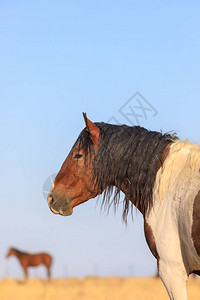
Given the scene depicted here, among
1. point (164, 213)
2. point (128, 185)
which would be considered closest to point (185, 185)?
point (164, 213)

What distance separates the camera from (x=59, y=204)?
18.3ft

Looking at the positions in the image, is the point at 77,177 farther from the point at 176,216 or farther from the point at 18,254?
the point at 18,254

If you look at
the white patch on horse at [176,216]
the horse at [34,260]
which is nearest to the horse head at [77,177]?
the white patch on horse at [176,216]

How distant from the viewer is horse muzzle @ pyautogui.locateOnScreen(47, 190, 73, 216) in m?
5.55

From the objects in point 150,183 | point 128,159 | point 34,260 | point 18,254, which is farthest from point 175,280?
point 18,254

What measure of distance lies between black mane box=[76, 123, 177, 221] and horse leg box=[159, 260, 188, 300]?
788 millimetres

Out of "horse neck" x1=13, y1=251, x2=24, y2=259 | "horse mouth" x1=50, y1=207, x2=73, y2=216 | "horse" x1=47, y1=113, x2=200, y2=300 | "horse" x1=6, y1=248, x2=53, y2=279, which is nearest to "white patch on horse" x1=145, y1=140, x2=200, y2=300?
"horse" x1=47, y1=113, x2=200, y2=300

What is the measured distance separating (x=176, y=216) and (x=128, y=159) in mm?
974

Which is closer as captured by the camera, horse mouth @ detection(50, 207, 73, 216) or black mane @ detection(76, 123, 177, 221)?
black mane @ detection(76, 123, 177, 221)

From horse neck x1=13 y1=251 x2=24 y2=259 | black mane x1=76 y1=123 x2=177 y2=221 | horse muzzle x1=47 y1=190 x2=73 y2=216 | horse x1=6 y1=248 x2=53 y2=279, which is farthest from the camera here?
horse neck x1=13 y1=251 x2=24 y2=259

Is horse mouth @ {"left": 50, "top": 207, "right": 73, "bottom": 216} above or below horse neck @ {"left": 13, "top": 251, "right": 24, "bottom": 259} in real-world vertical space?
above

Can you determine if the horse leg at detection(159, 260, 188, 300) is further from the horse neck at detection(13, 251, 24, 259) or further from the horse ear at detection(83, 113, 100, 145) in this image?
the horse neck at detection(13, 251, 24, 259)

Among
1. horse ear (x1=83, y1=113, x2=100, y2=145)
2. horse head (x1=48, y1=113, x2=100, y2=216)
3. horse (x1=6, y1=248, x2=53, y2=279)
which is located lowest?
horse (x1=6, y1=248, x2=53, y2=279)

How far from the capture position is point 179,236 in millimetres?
4633
